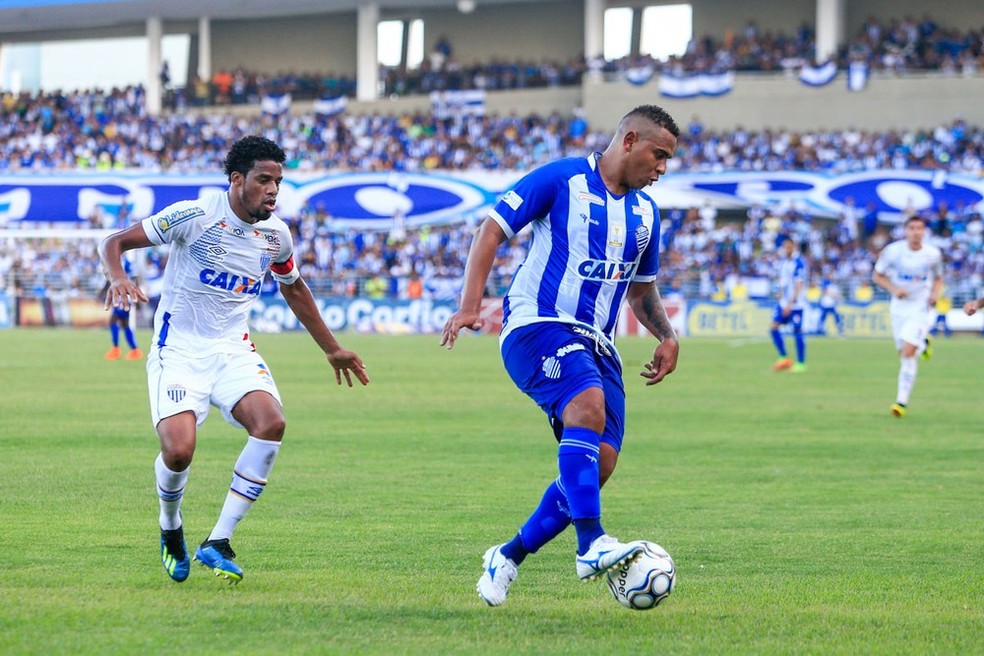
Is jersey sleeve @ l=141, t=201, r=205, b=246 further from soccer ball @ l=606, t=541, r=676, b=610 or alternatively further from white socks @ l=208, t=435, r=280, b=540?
soccer ball @ l=606, t=541, r=676, b=610

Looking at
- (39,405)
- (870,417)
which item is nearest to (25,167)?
(39,405)

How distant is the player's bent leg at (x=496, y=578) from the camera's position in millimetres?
6336

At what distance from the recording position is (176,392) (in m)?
7.07

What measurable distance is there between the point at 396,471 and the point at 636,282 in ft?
17.4

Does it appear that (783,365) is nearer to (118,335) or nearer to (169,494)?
(118,335)

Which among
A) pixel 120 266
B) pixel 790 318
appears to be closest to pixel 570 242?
pixel 120 266

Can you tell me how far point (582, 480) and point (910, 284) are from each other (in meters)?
13.1

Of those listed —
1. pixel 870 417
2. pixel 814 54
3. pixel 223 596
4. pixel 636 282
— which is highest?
pixel 814 54

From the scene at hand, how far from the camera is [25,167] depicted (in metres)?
53.6

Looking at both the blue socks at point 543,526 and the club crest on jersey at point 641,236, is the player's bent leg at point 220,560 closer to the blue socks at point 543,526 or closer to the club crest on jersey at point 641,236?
the blue socks at point 543,526

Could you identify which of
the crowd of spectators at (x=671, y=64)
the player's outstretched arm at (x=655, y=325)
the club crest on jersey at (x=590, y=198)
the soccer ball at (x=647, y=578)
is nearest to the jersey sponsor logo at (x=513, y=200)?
the club crest on jersey at (x=590, y=198)

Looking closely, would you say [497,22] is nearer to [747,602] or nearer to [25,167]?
[25,167]

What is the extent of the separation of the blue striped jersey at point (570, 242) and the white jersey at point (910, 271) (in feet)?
39.8

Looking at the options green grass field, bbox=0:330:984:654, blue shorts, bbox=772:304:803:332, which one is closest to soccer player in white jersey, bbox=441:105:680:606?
green grass field, bbox=0:330:984:654
